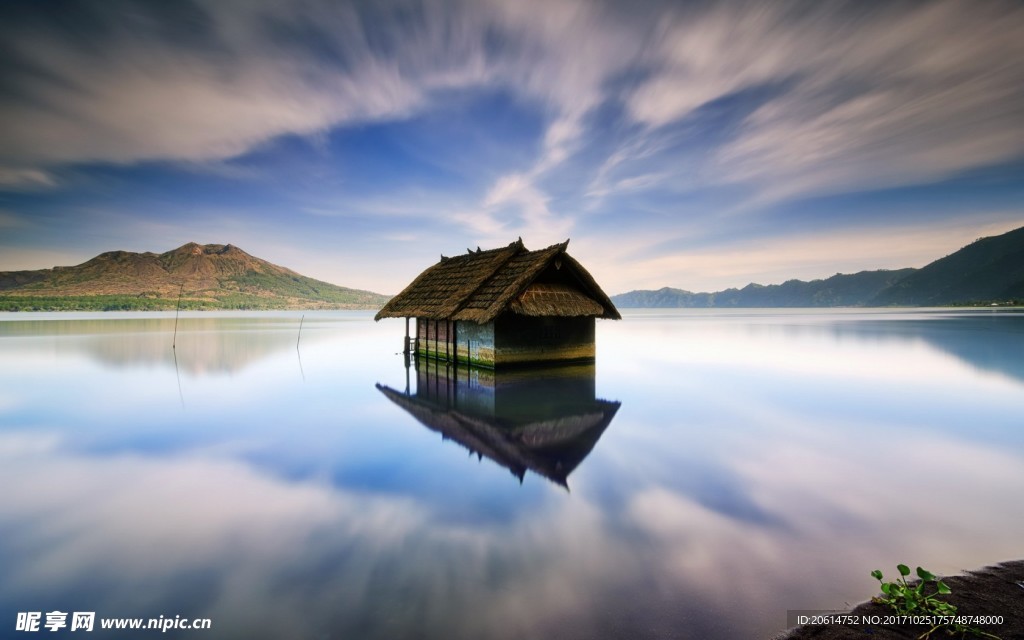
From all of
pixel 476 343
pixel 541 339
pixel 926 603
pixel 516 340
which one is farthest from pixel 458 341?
pixel 926 603

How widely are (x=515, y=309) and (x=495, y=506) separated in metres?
12.2

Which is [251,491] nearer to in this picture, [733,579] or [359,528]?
[359,528]

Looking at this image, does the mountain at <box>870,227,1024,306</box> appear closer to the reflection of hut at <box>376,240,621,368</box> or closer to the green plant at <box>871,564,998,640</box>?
the reflection of hut at <box>376,240,621,368</box>

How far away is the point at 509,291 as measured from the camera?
18672 millimetres

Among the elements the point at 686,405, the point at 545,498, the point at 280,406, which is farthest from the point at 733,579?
Result: the point at 280,406

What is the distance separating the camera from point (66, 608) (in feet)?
14.8

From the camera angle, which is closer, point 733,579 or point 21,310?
point 733,579

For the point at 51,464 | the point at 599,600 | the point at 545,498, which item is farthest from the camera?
the point at 51,464

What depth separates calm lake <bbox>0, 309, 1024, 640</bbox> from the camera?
449 cm

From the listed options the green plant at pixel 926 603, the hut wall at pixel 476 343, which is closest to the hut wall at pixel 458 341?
the hut wall at pixel 476 343

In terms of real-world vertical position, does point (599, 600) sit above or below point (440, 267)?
below

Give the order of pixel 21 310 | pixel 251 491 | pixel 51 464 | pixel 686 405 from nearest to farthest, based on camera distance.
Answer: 1. pixel 251 491
2. pixel 51 464
3. pixel 686 405
4. pixel 21 310

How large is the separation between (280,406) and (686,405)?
13.0 m

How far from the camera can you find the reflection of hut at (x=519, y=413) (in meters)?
9.36
